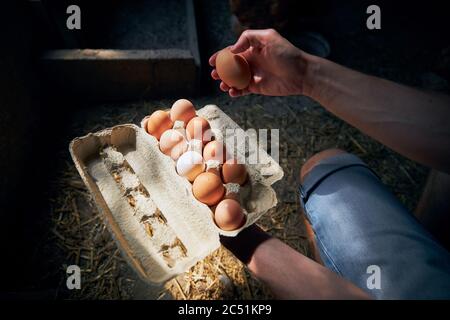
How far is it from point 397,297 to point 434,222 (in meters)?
0.48

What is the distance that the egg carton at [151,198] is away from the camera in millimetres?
1085

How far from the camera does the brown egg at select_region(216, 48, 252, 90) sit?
131 cm

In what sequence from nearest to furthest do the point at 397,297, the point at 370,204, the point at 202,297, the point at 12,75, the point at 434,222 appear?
the point at 397,297 < the point at 370,204 < the point at 434,222 < the point at 202,297 < the point at 12,75

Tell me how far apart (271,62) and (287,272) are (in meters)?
0.84

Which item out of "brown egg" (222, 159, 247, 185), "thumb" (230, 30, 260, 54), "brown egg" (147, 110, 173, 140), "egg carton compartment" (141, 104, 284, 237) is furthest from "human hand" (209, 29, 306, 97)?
"brown egg" (222, 159, 247, 185)

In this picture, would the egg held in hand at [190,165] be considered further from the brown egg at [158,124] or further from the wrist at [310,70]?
the wrist at [310,70]

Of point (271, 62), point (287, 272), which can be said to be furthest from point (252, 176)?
point (271, 62)

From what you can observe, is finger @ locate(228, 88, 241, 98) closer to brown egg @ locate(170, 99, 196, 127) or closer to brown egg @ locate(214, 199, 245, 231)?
brown egg @ locate(170, 99, 196, 127)

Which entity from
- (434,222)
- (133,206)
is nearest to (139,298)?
(133,206)

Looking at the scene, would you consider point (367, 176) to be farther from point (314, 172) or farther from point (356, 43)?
point (356, 43)

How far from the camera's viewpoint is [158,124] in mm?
1297

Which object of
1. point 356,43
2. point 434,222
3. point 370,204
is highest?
point 356,43

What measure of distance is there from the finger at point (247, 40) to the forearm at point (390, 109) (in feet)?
0.74

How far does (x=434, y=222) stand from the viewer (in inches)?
51.9
